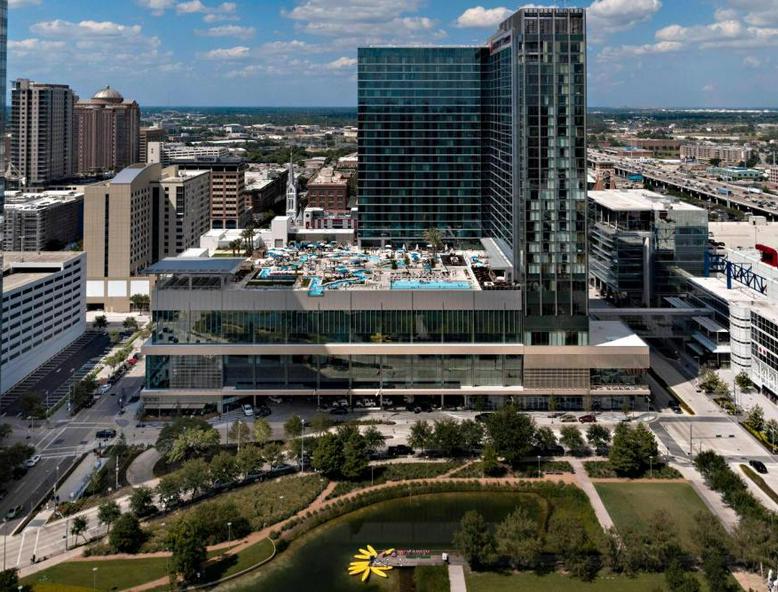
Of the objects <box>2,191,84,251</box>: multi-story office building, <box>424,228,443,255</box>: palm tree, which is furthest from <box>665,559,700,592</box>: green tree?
<box>2,191,84,251</box>: multi-story office building

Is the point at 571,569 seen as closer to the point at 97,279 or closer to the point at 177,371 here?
the point at 177,371

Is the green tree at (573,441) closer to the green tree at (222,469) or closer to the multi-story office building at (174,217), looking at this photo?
the green tree at (222,469)

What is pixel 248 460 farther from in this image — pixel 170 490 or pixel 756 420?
pixel 756 420

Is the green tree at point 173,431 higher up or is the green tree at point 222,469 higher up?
the green tree at point 173,431

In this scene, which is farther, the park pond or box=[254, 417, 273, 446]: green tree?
box=[254, 417, 273, 446]: green tree

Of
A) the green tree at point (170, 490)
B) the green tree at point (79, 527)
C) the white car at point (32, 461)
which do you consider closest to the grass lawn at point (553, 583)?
the green tree at point (170, 490)

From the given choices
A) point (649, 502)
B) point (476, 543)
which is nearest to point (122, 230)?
point (476, 543)

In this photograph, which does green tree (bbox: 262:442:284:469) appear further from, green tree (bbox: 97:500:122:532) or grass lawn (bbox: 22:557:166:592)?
grass lawn (bbox: 22:557:166:592)
